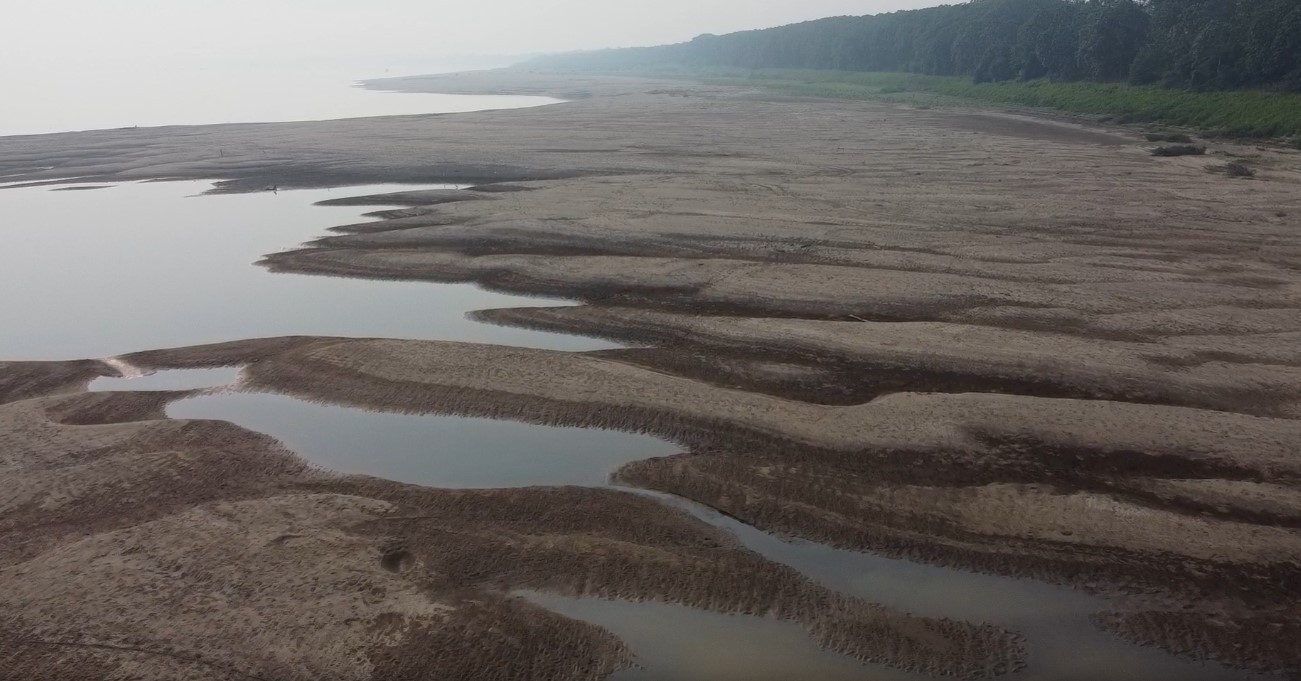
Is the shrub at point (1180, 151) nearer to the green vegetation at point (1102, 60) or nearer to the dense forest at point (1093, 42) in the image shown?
the green vegetation at point (1102, 60)

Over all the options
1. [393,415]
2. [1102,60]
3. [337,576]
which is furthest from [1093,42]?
[337,576]

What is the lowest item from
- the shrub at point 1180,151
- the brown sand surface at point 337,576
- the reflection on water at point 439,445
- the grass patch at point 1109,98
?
the brown sand surface at point 337,576

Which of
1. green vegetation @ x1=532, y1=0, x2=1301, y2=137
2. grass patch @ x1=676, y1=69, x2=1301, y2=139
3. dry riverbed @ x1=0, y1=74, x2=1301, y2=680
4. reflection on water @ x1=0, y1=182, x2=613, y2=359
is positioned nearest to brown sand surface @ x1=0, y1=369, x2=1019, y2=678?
dry riverbed @ x1=0, y1=74, x2=1301, y2=680

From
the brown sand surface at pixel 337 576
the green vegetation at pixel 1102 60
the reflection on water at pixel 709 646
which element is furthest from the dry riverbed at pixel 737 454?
the green vegetation at pixel 1102 60

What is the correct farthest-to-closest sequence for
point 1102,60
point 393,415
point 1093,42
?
point 1102,60 → point 1093,42 → point 393,415

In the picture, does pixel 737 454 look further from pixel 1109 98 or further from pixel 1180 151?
pixel 1109 98
